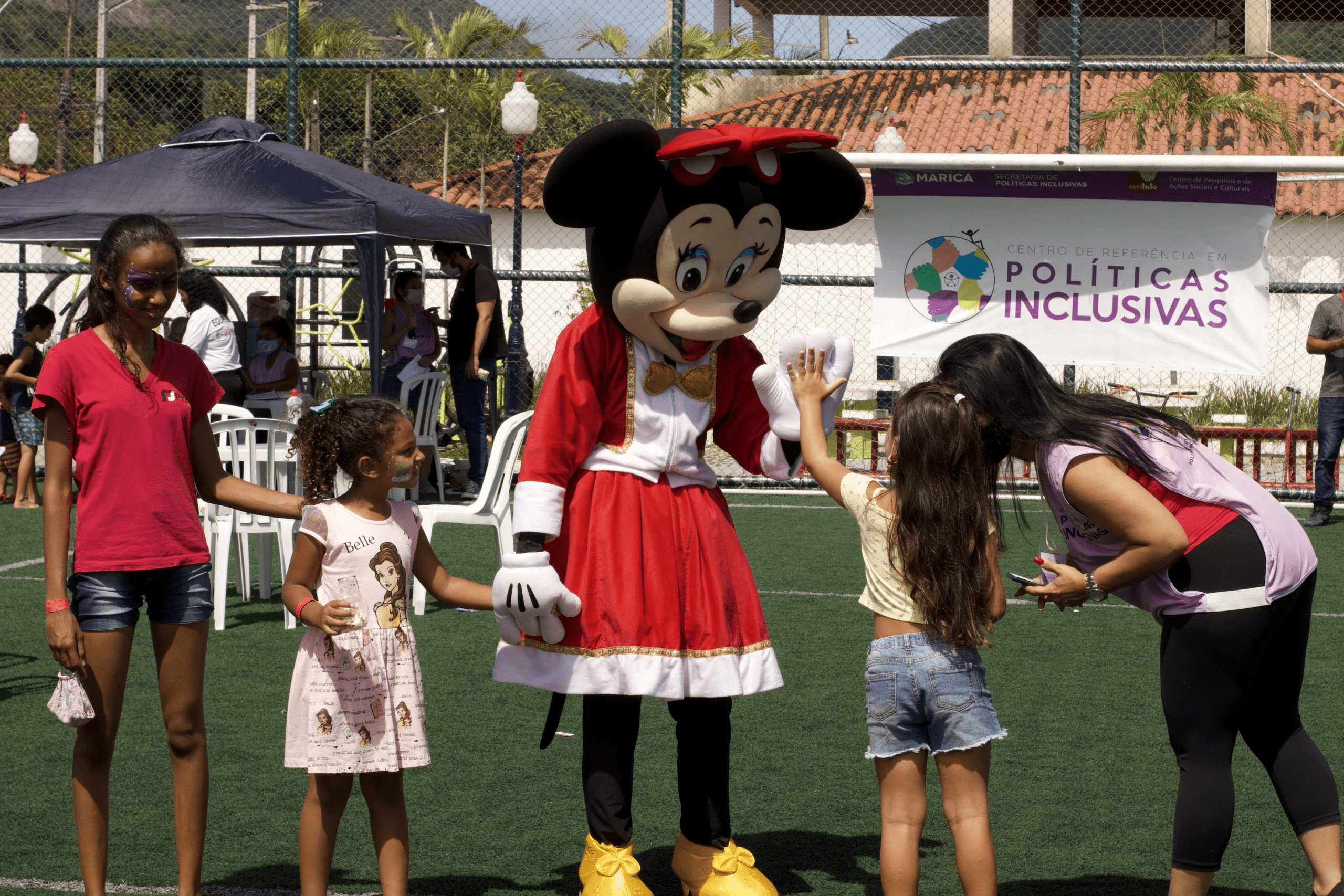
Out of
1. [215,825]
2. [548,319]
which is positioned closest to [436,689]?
[215,825]

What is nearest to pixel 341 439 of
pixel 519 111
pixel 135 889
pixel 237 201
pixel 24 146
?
pixel 135 889

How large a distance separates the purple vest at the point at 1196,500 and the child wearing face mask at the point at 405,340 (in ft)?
26.0

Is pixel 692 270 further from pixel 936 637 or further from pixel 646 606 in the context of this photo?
pixel 936 637

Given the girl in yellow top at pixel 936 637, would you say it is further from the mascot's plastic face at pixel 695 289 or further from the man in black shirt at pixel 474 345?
the man in black shirt at pixel 474 345

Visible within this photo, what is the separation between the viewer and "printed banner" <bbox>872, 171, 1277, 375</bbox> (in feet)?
24.1

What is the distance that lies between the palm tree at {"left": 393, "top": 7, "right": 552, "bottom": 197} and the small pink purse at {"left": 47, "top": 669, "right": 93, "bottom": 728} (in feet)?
61.5

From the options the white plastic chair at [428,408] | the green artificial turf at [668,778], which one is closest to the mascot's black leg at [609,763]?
the green artificial turf at [668,778]

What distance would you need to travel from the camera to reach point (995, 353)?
3.21 m

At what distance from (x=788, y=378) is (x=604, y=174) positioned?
0.67m

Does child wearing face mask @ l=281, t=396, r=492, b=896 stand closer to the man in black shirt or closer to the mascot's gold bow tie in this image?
the mascot's gold bow tie

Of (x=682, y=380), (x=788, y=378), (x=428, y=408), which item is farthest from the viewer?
(x=428, y=408)

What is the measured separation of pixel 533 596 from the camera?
11.1 ft

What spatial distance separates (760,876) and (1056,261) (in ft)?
15.4

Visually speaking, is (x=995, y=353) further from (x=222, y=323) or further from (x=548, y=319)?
(x=548, y=319)
